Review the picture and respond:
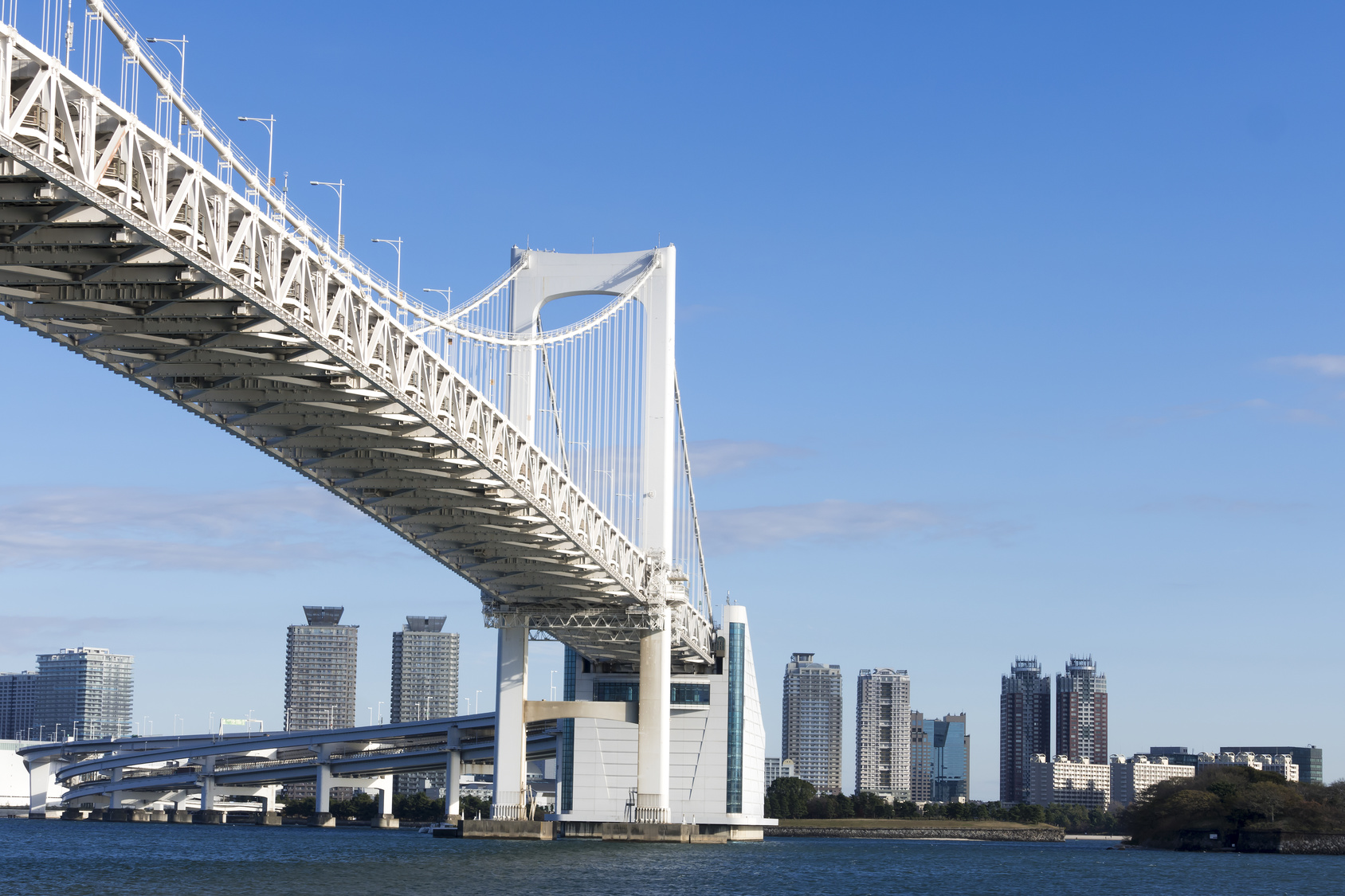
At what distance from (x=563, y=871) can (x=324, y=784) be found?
74817mm

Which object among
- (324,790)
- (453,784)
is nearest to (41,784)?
(324,790)

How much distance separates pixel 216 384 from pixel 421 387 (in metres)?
3.95

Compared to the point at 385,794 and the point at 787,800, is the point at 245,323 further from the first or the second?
the point at 787,800

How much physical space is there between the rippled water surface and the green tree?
64838 millimetres

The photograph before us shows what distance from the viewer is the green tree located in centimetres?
13600

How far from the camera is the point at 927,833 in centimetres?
13188

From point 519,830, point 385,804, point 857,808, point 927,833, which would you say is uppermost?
point 519,830

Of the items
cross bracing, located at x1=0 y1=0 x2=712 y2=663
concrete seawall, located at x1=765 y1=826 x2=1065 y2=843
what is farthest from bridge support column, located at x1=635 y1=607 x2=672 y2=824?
concrete seawall, located at x1=765 y1=826 x2=1065 y2=843

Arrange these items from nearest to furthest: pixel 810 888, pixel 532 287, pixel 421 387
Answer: pixel 421 387 < pixel 810 888 < pixel 532 287

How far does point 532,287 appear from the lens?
177 feet

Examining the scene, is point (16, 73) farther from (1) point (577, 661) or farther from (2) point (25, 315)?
(1) point (577, 661)

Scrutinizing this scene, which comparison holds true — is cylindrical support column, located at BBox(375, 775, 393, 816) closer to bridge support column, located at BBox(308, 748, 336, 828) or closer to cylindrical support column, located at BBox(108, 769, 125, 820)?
bridge support column, located at BBox(308, 748, 336, 828)

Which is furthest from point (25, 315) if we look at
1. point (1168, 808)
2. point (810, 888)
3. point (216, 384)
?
point (1168, 808)

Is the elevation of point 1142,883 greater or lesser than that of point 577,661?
lesser
